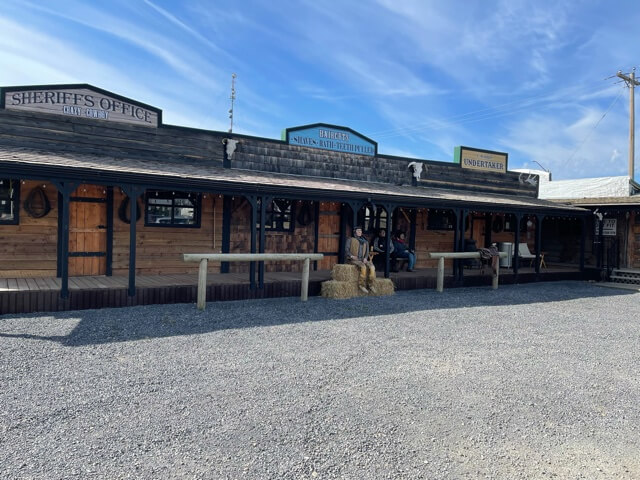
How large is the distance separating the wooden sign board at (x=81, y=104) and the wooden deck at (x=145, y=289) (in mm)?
3357

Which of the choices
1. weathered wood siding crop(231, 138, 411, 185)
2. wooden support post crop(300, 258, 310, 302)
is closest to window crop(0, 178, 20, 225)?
weathered wood siding crop(231, 138, 411, 185)

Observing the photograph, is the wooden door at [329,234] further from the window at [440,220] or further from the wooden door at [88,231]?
the wooden door at [88,231]

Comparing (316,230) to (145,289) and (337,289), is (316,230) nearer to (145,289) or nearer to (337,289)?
(337,289)

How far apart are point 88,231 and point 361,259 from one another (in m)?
5.87

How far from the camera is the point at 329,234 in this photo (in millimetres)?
12336

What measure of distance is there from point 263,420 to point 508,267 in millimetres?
13014

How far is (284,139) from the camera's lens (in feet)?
38.6

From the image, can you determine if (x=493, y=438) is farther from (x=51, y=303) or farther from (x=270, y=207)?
(x=270, y=207)

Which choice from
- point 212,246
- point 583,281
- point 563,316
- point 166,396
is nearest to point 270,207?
point 212,246

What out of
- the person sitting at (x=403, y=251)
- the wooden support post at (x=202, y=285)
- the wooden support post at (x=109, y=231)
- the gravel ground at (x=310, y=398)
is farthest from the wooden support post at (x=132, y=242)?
the person sitting at (x=403, y=251)

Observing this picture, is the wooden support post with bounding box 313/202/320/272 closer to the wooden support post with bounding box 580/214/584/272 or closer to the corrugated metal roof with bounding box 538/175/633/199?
the wooden support post with bounding box 580/214/584/272

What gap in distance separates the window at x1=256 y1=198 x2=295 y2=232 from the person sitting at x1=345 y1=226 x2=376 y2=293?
223 centimetres

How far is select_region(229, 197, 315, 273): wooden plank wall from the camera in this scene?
10.9 m

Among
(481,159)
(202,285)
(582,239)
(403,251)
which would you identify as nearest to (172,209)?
(202,285)
